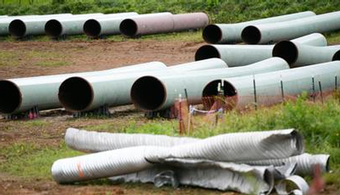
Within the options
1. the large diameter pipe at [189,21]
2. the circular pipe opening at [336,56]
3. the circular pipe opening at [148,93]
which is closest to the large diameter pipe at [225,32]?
the large diameter pipe at [189,21]

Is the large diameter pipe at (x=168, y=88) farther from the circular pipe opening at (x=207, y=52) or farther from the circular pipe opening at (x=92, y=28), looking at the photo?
the circular pipe opening at (x=92, y=28)

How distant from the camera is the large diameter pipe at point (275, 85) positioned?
15062 millimetres

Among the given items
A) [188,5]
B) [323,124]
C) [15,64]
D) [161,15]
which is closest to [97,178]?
[323,124]

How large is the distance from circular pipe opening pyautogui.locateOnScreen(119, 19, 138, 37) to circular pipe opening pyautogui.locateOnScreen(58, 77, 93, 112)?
44.0 feet

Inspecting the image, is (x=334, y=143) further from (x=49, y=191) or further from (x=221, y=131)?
(x=49, y=191)

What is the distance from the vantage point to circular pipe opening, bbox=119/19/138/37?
3103 centimetres

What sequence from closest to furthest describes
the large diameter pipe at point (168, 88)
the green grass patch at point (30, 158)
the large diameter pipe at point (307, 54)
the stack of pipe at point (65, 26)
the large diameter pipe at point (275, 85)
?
the green grass patch at point (30, 158)
the large diameter pipe at point (275, 85)
the large diameter pipe at point (168, 88)
the large diameter pipe at point (307, 54)
the stack of pipe at point (65, 26)

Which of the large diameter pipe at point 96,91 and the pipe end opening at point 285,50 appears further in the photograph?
the pipe end opening at point 285,50

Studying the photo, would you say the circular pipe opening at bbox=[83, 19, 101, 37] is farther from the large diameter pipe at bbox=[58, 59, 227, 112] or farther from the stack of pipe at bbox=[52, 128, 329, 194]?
the stack of pipe at bbox=[52, 128, 329, 194]

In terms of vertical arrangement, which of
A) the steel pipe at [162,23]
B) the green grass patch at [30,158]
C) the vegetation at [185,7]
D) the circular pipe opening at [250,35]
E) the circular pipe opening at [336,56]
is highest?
the vegetation at [185,7]

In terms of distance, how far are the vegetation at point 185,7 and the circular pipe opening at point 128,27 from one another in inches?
140

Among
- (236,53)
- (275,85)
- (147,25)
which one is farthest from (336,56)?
(147,25)

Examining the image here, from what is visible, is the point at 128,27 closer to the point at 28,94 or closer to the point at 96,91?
the point at 28,94

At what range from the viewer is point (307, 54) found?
69.6 feet
